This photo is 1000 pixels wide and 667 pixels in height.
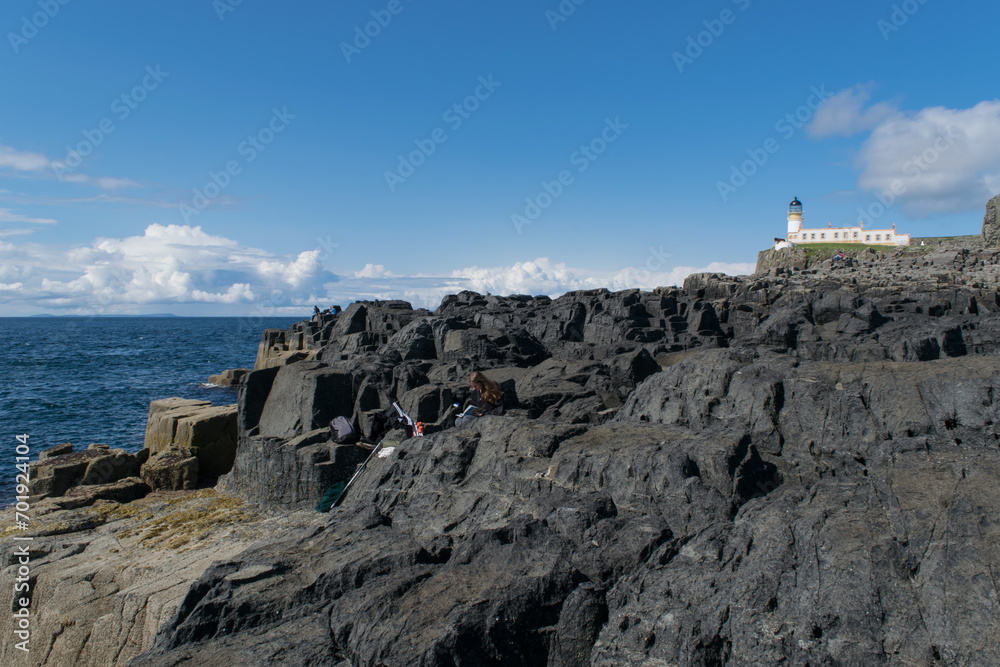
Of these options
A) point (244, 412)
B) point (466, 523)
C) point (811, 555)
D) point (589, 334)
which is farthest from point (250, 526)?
point (589, 334)

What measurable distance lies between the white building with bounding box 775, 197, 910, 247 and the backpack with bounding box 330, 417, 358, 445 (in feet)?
295

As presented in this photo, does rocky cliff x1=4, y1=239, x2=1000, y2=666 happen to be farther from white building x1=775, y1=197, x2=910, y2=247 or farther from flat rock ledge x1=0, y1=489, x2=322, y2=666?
white building x1=775, y1=197, x2=910, y2=247

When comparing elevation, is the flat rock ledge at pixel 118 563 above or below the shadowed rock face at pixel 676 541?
below

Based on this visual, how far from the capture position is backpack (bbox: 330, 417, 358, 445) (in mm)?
12438

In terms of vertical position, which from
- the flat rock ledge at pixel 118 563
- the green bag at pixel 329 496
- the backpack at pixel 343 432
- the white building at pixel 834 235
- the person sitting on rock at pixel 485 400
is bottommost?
the flat rock ledge at pixel 118 563

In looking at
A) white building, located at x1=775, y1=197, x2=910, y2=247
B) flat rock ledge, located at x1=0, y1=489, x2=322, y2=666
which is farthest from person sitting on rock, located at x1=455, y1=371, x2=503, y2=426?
Result: white building, located at x1=775, y1=197, x2=910, y2=247

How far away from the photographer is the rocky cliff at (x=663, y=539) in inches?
186

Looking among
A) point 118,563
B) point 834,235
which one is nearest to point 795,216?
point 834,235

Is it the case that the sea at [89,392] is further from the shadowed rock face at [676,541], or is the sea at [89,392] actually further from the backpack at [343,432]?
the shadowed rock face at [676,541]

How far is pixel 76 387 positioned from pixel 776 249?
81.6 metres

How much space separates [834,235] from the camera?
9106 cm

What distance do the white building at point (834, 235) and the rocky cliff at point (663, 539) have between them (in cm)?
8944

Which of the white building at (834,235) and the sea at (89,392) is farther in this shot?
the white building at (834,235)

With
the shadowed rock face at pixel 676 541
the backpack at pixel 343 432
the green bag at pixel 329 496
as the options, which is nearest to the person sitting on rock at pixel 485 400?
the shadowed rock face at pixel 676 541
